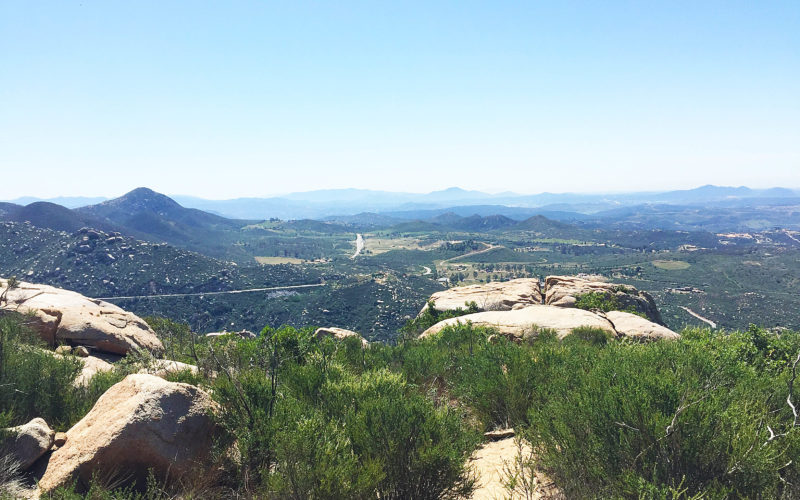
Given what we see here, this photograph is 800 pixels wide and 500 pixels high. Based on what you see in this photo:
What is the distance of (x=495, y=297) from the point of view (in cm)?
3666

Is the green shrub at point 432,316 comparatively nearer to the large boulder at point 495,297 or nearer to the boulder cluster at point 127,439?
the large boulder at point 495,297

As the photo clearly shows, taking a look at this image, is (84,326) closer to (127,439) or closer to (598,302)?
(127,439)

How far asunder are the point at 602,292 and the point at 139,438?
122 ft

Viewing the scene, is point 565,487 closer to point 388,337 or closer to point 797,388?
point 797,388

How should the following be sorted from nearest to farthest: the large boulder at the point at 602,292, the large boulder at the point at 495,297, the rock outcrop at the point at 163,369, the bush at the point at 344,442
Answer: the bush at the point at 344,442, the rock outcrop at the point at 163,369, the large boulder at the point at 602,292, the large boulder at the point at 495,297

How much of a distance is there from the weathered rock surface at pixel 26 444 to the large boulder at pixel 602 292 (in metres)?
34.6

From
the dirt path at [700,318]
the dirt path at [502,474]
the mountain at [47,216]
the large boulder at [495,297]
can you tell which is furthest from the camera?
the mountain at [47,216]

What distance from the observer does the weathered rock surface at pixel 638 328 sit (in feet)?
71.6

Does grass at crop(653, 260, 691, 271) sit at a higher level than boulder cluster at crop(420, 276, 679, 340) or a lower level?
lower

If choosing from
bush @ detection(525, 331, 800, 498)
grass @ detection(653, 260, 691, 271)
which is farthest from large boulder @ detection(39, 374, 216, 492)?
grass @ detection(653, 260, 691, 271)

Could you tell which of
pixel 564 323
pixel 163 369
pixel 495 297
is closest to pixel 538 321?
pixel 564 323

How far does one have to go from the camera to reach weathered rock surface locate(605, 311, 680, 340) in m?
21.8

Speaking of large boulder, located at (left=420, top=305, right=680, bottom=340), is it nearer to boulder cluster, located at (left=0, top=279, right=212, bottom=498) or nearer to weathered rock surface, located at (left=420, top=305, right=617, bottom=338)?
weathered rock surface, located at (left=420, top=305, right=617, bottom=338)

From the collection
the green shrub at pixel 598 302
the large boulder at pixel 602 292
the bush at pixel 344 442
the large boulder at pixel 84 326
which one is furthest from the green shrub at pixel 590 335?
the large boulder at pixel 84 326
